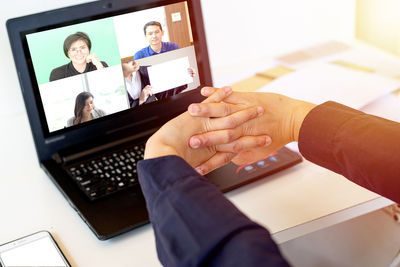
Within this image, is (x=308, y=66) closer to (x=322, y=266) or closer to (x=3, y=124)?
(x=322, y=266)

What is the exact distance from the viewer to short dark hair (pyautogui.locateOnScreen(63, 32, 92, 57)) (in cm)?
80

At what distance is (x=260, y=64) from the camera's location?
1218mm

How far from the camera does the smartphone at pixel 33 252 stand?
63cm

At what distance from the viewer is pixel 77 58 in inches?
32.0

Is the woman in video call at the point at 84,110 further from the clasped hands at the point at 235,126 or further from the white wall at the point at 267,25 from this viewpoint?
the white wall at the point at 267,25

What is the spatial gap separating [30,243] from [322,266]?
1.83 ft

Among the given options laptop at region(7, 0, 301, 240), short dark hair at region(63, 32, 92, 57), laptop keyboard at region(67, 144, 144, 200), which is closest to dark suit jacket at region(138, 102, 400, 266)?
laptop at region(7, 0, 301, 240)

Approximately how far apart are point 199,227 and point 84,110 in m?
0.48

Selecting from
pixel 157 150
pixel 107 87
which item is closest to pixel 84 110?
pixel 107 87

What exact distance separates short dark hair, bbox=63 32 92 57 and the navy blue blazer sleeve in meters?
0.39

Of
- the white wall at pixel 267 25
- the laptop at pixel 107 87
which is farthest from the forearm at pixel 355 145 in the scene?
the white wall at pixel 267 25

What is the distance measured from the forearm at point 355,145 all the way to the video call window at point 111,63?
0.29 m

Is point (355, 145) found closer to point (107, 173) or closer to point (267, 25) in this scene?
point (107, 173)

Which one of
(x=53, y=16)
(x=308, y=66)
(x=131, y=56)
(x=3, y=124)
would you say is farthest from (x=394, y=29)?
(x=3, y=124)
